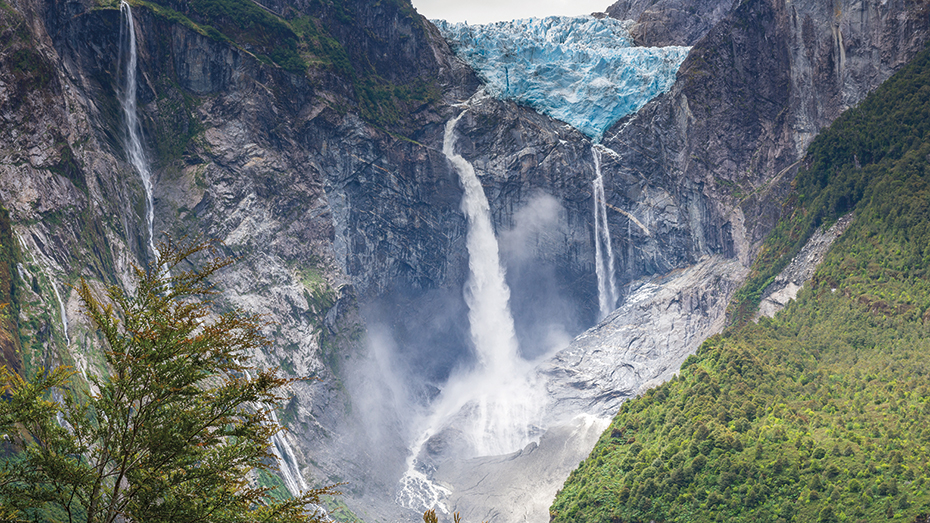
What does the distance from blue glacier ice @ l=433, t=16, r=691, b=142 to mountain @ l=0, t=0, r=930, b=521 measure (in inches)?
81.8

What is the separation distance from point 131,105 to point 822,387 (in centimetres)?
7619

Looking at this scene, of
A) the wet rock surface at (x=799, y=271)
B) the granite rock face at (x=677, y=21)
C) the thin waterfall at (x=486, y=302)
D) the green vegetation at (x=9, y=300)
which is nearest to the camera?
the green vegetation at (x=9, y=300)

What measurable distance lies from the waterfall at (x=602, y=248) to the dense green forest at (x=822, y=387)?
2045cm

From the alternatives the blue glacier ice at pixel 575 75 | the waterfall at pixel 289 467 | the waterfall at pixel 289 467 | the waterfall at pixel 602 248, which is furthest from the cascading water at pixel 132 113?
the waterfall at pixel 602 248

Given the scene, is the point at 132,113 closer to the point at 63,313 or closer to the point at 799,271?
the point at 63,313

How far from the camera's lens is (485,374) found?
100438 mm

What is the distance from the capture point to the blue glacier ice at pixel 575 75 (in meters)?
102

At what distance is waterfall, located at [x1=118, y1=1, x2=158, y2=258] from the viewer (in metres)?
80.2

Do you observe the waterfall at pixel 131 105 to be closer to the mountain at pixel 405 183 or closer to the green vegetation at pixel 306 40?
the mountain at pixel 405 183

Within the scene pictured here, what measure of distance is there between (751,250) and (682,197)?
1258 centimetres

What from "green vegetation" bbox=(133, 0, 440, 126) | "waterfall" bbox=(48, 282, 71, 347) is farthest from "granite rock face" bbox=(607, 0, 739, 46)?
"waterfall" bbox=(48, 282, 71, 347)

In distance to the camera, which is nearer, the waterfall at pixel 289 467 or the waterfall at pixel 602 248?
the waterfall at pixel 289 467

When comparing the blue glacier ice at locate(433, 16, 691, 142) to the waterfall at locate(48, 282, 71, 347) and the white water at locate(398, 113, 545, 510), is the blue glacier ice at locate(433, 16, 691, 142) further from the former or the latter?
the waterfall at locate(48, 282, 71, 347)

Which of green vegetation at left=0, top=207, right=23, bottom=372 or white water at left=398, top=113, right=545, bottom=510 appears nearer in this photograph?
green vegetation at left=0, top=207, right=23, bottom=372
